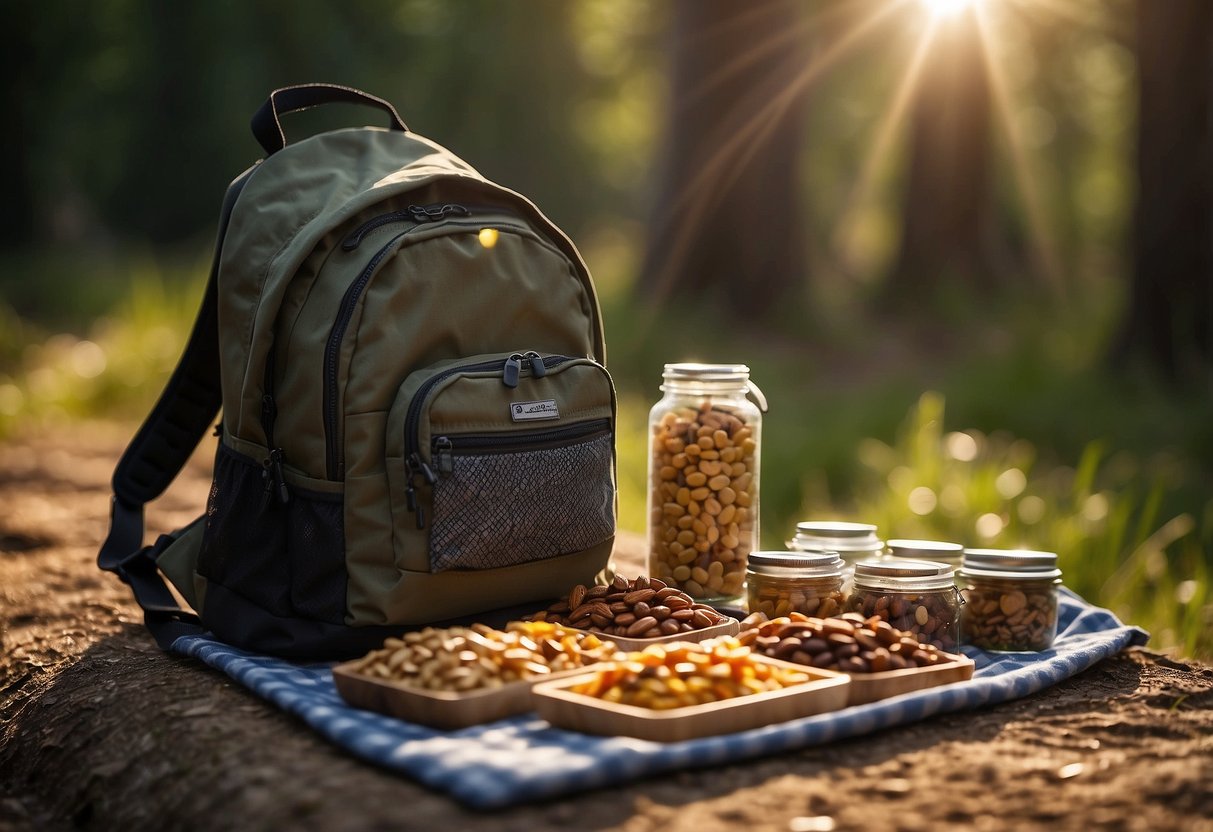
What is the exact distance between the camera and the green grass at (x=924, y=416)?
4141 mm

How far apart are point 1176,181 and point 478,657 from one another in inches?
223

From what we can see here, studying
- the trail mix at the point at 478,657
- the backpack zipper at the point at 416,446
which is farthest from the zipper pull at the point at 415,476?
the trail mix at the point at 478,657

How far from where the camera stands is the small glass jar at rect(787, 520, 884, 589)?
2887mm

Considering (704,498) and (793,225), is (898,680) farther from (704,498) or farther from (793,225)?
(793,225)

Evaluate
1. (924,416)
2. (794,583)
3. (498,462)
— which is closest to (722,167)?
(924,416)

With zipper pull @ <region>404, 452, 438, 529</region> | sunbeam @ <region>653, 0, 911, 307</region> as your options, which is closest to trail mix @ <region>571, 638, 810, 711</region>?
zipper pull @ <region>404, 452, 438, 529</region>

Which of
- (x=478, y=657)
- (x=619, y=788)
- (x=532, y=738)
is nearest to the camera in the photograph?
(x=619, y=788)

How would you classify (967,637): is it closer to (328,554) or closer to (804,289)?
(328,554)

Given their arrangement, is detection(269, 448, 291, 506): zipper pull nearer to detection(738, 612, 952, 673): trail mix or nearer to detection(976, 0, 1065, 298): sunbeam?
detection(738, 612, 952, 673): trail mix

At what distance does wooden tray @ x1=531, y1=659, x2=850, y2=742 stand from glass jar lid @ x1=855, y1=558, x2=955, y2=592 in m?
0.46

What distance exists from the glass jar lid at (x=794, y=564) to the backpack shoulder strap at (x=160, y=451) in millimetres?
1336

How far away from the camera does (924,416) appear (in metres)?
4.65

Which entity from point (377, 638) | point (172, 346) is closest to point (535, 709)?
point (377, 638)

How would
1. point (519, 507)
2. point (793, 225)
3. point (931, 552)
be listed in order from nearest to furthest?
point (519, 507)
point (931, 552)
point (793, 225)
